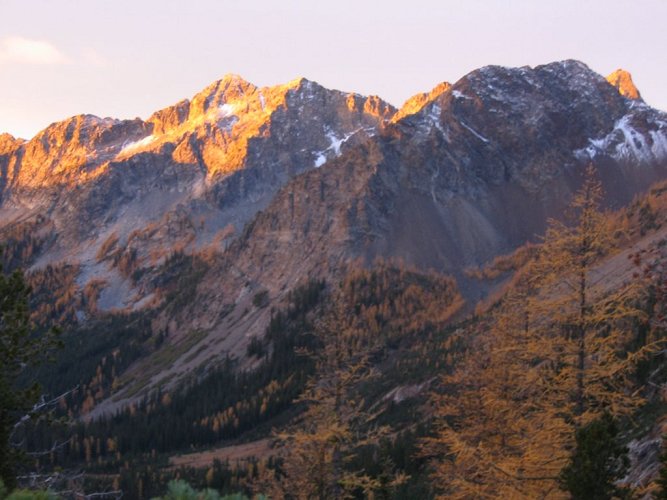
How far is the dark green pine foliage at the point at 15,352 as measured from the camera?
1905cm

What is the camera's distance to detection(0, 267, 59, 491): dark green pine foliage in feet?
62.5

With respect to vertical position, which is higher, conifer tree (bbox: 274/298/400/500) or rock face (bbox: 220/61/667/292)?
rock face (bbox: 220/61/667/292)

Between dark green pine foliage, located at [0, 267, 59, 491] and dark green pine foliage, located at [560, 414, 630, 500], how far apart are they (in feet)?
50.0

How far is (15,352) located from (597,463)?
16.6 metres

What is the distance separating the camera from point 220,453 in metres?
113

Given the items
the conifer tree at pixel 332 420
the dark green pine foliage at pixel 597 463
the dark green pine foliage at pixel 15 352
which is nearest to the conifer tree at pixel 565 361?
the dark green pine foliage at pixel 597 463

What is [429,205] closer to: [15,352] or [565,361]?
[565,361]

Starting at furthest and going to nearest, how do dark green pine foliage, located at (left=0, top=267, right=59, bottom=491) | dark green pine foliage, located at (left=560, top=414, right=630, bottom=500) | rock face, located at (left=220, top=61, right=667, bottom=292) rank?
rock face, located at (left=220, top=61, right=667, bottom=292) → dark green pine foliage, located at (left=0, top=267, right=59, bottom=491) → dark green pine foliage, located at (left=560, top=414, right=630, bottom=500)

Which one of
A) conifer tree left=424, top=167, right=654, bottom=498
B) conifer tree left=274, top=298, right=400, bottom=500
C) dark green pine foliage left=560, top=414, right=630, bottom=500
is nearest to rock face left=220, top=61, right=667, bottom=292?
conifer tree left=274, top=298, right=400, bottom=500

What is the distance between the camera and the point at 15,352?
2011 cm

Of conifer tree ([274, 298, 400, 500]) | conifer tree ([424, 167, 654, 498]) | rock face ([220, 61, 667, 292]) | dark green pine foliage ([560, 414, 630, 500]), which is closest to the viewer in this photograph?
dark green pine foliage ([560, 414, 630, 500])

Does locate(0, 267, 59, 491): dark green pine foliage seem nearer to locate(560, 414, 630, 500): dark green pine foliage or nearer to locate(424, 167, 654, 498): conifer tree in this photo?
locate(424, 167, 654, 498): conifer tree

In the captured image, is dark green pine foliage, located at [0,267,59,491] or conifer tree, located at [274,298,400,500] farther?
conifer tree, located at [274,298,400,500]

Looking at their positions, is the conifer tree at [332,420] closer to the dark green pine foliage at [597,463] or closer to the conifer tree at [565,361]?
the conifer tree at [565,361]
